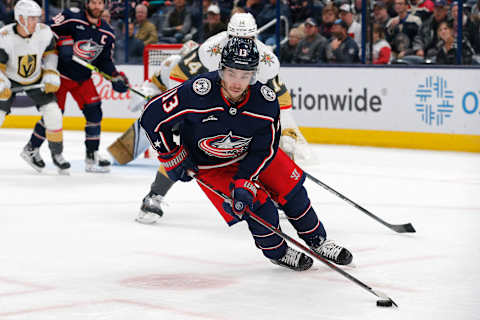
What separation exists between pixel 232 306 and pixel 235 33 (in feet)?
5.52

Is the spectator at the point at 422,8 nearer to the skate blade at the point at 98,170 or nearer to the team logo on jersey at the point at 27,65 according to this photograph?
the skate blade at the point at 98,170

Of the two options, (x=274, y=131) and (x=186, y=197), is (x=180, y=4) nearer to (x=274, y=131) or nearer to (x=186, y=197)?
(x=186, y=197)

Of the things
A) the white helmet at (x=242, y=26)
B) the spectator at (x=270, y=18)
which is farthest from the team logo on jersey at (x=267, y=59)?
the spectator at (x=270, y=18)

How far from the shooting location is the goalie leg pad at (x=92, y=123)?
22.4 feet

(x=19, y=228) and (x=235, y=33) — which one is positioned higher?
(x=235, y=33)

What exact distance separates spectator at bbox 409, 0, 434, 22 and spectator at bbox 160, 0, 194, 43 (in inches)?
109

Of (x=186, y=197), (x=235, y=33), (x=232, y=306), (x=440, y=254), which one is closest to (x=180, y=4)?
(x=186, y=197)

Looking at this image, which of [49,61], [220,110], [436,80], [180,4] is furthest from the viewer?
[180,4]

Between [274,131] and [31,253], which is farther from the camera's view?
[31,253]

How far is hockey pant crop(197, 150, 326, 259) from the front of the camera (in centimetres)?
341

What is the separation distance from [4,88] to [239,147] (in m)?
3.41

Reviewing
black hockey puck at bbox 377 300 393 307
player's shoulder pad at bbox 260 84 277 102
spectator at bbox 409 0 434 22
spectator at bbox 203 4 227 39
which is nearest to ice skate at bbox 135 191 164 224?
player's shoulder pad at bbox 260 84 277 102

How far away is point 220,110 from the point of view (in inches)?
129

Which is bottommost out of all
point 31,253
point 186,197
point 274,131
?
point 186,197
